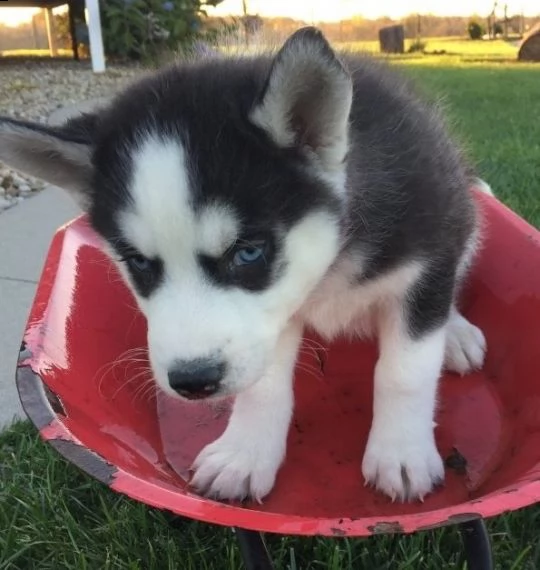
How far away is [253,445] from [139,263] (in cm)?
62

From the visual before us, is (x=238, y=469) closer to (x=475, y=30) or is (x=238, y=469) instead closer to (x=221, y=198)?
(x=221, y=198)

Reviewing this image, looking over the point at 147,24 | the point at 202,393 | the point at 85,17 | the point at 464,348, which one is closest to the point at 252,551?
the point at 202,393

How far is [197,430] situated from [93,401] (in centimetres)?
42

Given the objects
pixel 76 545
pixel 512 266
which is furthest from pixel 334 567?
pixel 512 266

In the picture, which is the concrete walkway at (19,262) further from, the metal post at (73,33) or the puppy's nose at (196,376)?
the metal post at (73,33)

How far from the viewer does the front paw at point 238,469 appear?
1941 millimetres

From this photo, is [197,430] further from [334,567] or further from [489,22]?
[489,22]

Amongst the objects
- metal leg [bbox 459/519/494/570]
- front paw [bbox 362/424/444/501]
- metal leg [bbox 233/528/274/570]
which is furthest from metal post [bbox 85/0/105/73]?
metal leg [bbox 459/519/494/570]

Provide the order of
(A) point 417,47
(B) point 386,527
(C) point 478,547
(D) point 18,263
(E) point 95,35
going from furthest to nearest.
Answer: (A) point 417,47
(E) point 95,35
(D) point 18,263
(C) point 478,547
(B) point 386,527

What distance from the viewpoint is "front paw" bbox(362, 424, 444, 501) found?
74.6 inches

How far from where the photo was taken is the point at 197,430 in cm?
236

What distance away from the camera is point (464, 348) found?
2.45 metres

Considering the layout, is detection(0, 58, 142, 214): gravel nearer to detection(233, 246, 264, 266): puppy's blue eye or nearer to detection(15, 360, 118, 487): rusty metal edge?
detection(15, 360, 118, 487): rusty metal edge

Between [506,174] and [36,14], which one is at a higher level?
[36,14]
